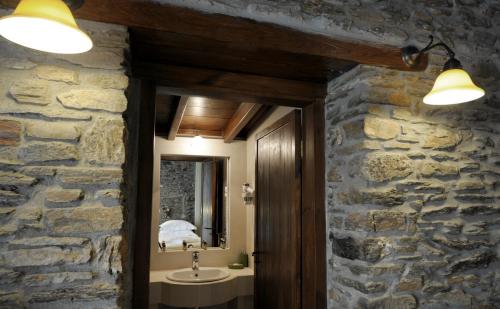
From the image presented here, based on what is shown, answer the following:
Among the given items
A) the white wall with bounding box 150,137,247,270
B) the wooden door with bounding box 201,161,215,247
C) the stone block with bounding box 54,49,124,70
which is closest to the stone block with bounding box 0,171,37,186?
the stone block with bounding box 54,49,124,70

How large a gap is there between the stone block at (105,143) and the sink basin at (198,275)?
2.06m

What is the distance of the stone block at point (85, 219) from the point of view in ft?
4.02

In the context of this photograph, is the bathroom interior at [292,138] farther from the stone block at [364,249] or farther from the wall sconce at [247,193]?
the wall sconce at [247,193]

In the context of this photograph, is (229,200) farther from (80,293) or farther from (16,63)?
(16,63)

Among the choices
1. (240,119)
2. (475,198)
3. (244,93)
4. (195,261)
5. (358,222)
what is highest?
(240,119)

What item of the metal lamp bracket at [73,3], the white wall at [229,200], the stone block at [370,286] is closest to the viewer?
the metal lamp bracket at [73,3]

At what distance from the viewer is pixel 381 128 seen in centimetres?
170

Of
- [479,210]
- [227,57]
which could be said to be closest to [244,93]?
[227,57]

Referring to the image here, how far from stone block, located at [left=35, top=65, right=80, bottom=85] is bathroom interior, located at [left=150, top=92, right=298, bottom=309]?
5.75 feet

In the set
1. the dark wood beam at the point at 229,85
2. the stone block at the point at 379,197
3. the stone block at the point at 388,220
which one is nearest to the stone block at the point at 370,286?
the stone block at the point at 388,220

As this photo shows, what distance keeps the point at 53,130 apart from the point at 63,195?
252 millimetres

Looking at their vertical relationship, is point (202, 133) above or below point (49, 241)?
above

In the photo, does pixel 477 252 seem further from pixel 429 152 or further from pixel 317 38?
pixel 317 38

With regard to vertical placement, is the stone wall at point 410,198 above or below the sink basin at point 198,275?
above
